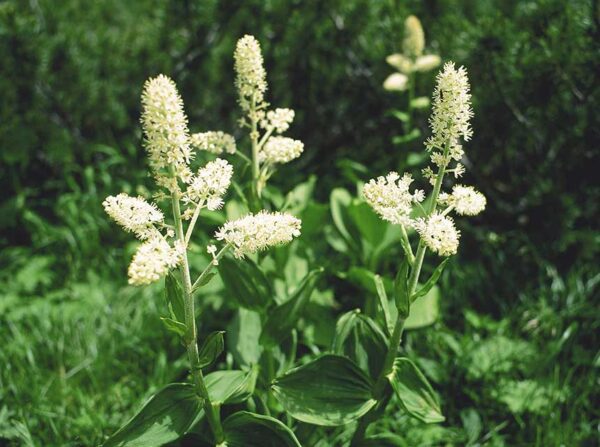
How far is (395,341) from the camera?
257 cm

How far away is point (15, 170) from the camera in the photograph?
17.4 ft

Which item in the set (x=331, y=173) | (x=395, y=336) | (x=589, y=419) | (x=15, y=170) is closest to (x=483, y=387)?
(x=589, y=419)

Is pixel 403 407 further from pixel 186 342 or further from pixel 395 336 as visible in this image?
pixel 186 342

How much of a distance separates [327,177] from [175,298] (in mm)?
2842

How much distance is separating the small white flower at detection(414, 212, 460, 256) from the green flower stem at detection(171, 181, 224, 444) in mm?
902

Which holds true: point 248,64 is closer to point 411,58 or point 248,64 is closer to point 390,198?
point 390,198

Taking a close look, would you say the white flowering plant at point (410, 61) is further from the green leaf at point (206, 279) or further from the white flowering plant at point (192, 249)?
the green leaf at point (206, 279)

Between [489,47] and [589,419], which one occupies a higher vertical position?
[489,47]

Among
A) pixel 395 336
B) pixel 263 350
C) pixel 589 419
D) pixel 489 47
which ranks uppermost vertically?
pixel 489 47

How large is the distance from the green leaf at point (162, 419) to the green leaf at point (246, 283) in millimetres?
690

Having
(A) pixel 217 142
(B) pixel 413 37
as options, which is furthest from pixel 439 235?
(B) pixel 413 37

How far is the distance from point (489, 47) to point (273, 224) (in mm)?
2753

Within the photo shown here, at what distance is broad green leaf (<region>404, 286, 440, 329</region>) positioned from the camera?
368 cm

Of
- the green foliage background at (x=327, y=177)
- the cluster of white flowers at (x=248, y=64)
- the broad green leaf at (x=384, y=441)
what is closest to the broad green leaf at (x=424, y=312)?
the green foliage background at (x=327, y=177)
